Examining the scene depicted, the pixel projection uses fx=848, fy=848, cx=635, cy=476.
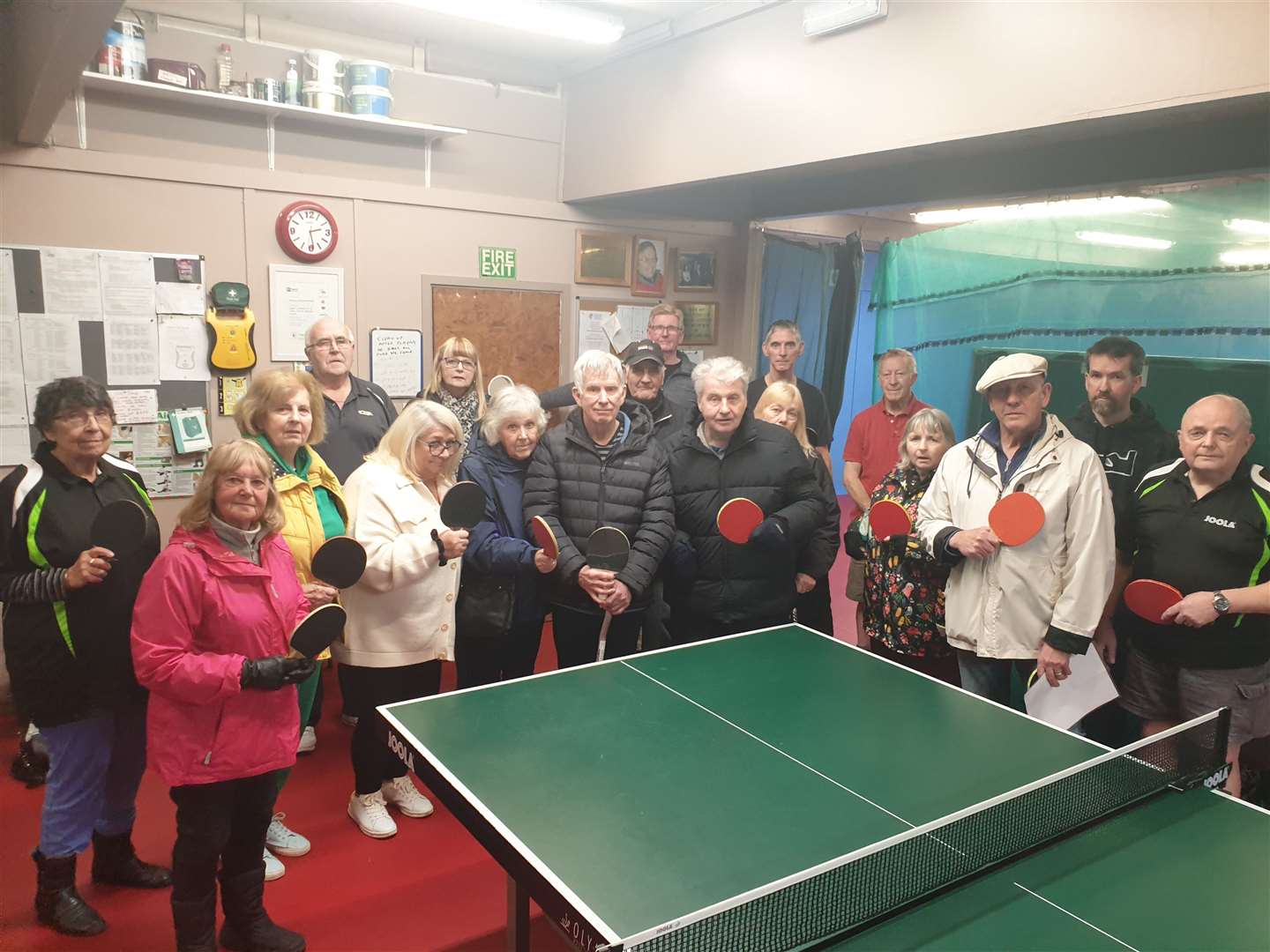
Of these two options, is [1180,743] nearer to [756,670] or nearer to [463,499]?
[756,670]

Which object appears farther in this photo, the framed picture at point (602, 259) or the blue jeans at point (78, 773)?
the framed picture at point (602, 259)

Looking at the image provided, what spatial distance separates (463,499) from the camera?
276 cm

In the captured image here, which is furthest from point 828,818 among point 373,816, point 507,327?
point 507,327

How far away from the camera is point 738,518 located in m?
3.08

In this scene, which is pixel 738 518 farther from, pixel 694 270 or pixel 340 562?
pixel 694 270

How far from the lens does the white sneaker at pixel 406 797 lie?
323 centimetres

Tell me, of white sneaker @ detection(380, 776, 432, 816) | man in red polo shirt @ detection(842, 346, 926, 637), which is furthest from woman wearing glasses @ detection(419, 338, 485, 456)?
man in red polo shirt @ detection(842, 346, 926, 637)

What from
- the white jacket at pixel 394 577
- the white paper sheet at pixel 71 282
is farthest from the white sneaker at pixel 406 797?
the white paper sheet at pixel 71 282

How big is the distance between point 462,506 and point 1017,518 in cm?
181

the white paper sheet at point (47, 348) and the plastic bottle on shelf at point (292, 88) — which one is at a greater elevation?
the plastic bottle on shelf at point (292, 88)

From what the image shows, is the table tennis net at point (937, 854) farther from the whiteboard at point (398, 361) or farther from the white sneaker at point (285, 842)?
the whiteboard at point (398, 361)

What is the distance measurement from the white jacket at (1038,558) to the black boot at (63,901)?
2886mm

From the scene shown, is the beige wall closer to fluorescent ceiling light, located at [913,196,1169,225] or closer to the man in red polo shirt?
fluorescent ceiling light, located at [913,196,1169,225]

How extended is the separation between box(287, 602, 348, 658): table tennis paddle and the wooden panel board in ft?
10.4
